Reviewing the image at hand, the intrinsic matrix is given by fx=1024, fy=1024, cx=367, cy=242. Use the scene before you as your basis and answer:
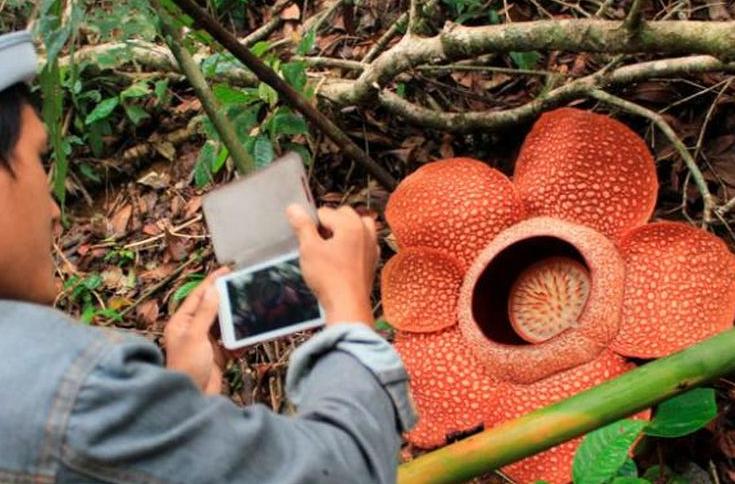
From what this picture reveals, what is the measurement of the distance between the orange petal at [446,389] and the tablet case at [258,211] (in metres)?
0.57

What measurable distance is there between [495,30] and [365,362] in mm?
1006

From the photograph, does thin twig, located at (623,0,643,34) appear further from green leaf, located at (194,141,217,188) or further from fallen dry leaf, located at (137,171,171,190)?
fallen dry leaf, located at (137,171,171,190)

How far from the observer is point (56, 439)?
100cm

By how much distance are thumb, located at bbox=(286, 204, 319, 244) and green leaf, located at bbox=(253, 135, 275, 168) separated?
92cm

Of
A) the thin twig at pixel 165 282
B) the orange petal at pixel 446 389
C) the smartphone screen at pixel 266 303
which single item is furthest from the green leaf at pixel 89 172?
the smartphone screen at pixel 266 303

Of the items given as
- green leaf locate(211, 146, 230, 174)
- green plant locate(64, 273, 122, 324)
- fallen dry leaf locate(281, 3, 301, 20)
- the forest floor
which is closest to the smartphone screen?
the forest floor

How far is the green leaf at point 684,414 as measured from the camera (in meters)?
1.72

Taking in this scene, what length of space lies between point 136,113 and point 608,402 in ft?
6.13

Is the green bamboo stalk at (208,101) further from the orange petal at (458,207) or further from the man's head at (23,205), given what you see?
the man's head at (23,205)

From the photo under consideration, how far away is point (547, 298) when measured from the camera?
6.68 ft

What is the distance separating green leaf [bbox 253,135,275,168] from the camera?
237cm

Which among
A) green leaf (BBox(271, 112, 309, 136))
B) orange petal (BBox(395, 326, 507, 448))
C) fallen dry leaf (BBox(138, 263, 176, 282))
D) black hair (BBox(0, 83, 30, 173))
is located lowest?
fallen dry leaf (BBox(138, 263, 176, 282))

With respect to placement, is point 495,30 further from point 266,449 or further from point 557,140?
point 266,449

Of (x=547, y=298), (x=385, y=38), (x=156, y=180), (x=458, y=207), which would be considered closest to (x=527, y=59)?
(x=385, y=38)
